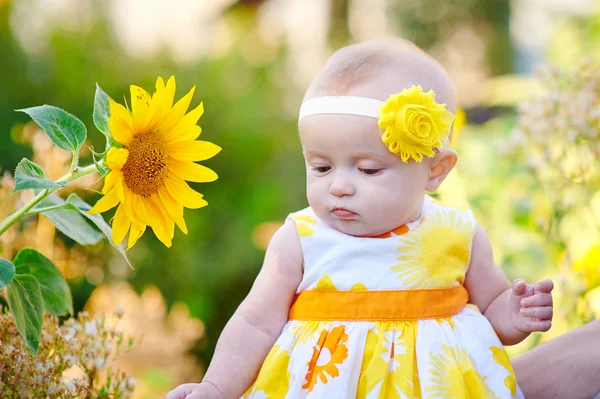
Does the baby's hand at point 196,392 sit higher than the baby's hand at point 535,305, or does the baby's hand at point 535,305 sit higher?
the baby's hand at point 535,305

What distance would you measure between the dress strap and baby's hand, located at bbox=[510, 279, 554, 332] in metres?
0.13

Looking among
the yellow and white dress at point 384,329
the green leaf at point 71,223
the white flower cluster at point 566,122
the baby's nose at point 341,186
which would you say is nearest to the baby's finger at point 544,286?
the yellow and white dress at point 384,329

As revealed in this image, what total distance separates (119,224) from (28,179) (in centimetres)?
16

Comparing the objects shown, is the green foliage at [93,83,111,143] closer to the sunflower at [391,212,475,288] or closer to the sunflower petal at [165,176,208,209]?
the sunflower petal at [165,176,208,209]

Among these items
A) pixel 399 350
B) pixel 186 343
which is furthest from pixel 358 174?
pixel 186 343

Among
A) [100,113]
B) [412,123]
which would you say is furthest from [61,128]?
[412,123]

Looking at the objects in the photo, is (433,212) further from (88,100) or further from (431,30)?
(431,30)

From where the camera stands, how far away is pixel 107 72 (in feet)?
10.2

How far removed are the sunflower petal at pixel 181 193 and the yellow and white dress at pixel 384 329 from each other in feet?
0.79

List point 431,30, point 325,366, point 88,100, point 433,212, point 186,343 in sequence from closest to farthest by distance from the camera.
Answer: point 325,366 → point 433,212 → point 186,343 → point 88,100 → point 431,30

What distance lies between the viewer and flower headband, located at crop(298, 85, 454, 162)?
1.27 metres

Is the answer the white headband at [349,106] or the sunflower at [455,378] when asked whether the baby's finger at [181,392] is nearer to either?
the sunflower at [455,378]

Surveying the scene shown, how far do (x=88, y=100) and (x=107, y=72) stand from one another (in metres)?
0.15

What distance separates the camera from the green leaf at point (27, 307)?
121cm
